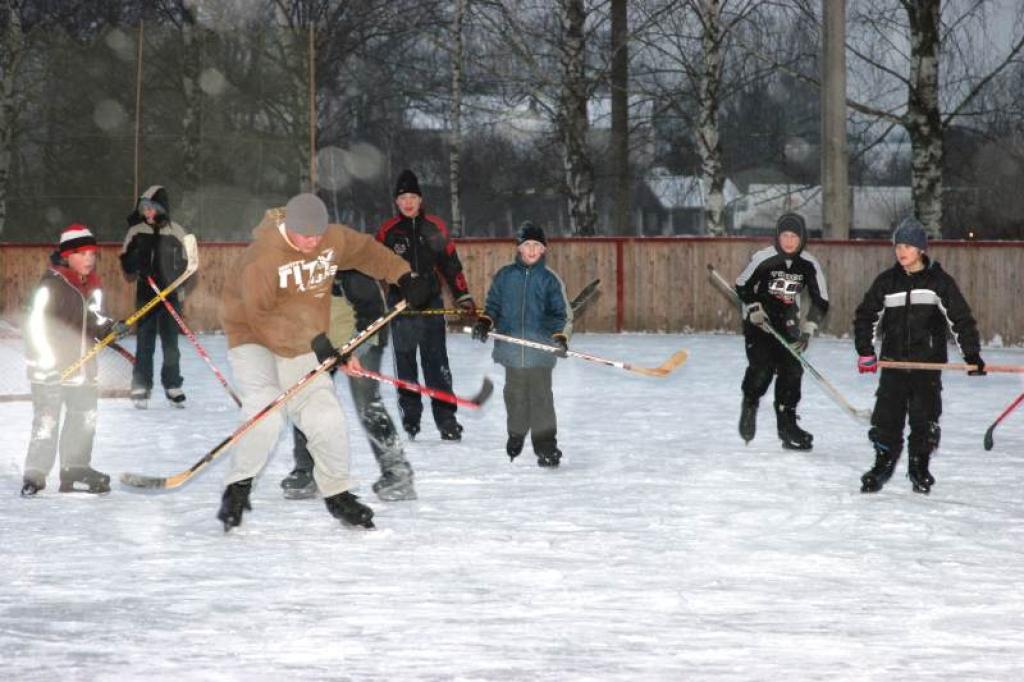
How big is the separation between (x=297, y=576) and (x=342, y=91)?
98.6ft

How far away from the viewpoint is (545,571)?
639cm

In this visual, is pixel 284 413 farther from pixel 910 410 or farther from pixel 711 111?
pixel 711 111

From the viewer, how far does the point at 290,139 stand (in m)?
23.0

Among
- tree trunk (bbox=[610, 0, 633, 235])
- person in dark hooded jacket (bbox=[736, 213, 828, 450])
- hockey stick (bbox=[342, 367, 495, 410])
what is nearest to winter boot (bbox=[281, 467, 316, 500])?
hockey stick (bbox=[342, 367, 495, 410])

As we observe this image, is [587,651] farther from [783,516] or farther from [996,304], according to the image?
[996,304]

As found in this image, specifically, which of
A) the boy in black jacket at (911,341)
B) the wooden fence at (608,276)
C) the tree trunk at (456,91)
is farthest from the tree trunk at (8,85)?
the boy in black jacket at (911,341)

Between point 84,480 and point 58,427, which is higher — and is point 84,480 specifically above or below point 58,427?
below

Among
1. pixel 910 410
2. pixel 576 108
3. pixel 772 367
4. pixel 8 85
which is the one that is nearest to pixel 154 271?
pixel 772 367

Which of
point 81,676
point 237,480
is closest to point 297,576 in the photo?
point 237,480

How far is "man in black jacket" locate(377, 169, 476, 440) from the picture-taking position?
10055 mm

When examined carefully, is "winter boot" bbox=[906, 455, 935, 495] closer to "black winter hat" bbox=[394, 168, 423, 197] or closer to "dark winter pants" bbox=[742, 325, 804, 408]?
"dark winter pants" bbox=[742, 325, 804, 408]

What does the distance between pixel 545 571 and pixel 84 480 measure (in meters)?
3.09

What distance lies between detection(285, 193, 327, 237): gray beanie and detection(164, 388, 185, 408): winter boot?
591cm

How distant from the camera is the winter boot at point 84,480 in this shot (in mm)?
8352
